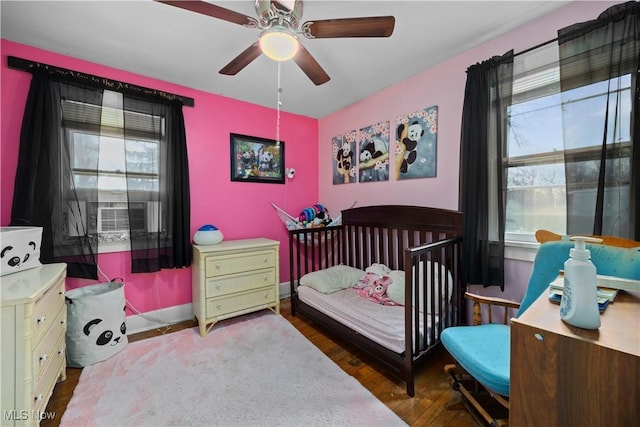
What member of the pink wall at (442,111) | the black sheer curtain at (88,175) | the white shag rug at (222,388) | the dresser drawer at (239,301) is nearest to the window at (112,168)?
the black sheer curtain at (88,175)

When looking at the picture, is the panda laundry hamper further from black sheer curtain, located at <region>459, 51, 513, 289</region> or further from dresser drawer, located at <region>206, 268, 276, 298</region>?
black sheer curtain, located at <region>459, 51, 513, 289</region>

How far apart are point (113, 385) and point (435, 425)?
198 centimetres

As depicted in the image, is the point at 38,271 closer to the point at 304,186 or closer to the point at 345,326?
the point at 345,326

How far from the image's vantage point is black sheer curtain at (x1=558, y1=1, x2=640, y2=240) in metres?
1.23

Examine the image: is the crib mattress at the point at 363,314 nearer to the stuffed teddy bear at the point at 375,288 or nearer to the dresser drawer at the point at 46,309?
the stuffed teddy bear at the point at 375,288

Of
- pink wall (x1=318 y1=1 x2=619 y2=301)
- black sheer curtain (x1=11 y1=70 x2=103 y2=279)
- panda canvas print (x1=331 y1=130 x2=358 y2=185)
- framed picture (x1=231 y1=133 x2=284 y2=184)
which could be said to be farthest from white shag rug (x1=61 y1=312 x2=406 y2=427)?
panda canvas print (x1=331 y1=130 x2=358 y2=185)

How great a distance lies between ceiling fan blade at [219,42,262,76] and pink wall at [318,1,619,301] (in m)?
0.96

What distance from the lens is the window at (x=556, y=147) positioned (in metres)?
1.29

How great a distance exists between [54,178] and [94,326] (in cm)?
116

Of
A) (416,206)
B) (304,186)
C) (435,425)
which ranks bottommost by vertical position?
(435,425)

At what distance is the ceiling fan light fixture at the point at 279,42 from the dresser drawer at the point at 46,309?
5.77 feet

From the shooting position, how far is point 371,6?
148 cm

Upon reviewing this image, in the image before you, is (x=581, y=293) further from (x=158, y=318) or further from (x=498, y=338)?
(x=158, y=318)

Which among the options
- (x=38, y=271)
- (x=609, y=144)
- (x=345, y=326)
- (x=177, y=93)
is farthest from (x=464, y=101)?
(x=38, y=271)
